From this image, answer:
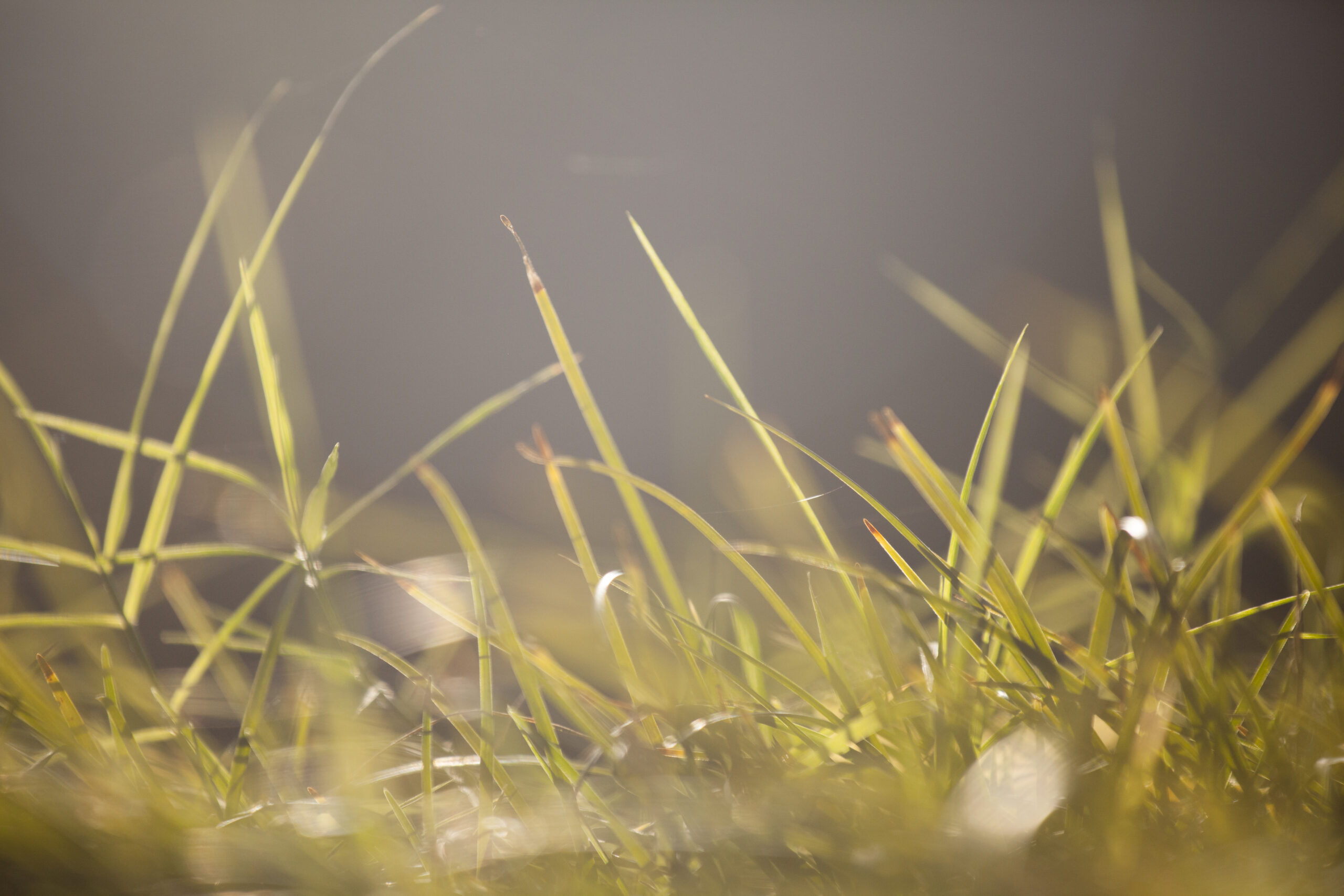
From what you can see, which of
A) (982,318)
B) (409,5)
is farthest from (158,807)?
(409,5)

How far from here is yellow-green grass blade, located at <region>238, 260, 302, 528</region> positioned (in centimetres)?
14

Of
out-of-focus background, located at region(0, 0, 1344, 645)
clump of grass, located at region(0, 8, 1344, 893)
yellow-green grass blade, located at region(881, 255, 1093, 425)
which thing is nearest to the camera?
clump of grass, located at region(0, 8, 1344, 893)

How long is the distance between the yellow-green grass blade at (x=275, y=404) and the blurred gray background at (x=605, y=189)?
0.70 metres

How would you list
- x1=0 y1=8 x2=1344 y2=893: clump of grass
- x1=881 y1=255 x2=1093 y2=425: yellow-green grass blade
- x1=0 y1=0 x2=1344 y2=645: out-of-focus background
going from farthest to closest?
x1=0 y1=0 x2=1344 y2=645: out-of-focus background < x1=881 y1=255 x2=1093 y2=425: yellow-green grass blade < x1=0 y1=8 x2=1344 y2=893: clump of grass

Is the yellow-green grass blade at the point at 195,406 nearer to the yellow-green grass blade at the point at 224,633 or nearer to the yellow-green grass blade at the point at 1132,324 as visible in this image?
the yellow-green grass blade at the point at 224,633

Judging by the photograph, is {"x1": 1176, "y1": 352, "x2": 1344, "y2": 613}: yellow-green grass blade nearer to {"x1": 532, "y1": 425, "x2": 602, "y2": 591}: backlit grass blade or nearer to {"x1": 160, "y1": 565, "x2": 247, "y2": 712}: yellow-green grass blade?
{"x1": 532, "y1": 425, "x2": 602, "y2": 591}: backlit grass blade

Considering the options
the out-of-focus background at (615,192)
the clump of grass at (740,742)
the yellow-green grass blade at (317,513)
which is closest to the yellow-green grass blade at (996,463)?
the clump of grass at (740,742)

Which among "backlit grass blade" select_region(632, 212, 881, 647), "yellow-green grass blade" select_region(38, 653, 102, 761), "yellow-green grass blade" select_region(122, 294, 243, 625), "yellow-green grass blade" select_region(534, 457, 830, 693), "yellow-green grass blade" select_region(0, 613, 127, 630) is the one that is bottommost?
"yellow-green grass blade" select_region(0, 613, 127, 630)

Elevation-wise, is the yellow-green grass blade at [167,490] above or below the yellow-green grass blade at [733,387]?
below

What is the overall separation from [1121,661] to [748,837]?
85mm

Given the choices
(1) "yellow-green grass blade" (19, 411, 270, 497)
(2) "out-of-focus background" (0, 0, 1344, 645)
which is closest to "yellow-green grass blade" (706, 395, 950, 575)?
(1) "yellow-green grass blade" (19, 411, 270, 497)

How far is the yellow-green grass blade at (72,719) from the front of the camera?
0.43 feet

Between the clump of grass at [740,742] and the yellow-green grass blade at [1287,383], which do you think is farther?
the yellow-green grass blade at [1287,383]

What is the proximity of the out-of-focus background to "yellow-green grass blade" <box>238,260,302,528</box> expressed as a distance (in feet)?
2.28
